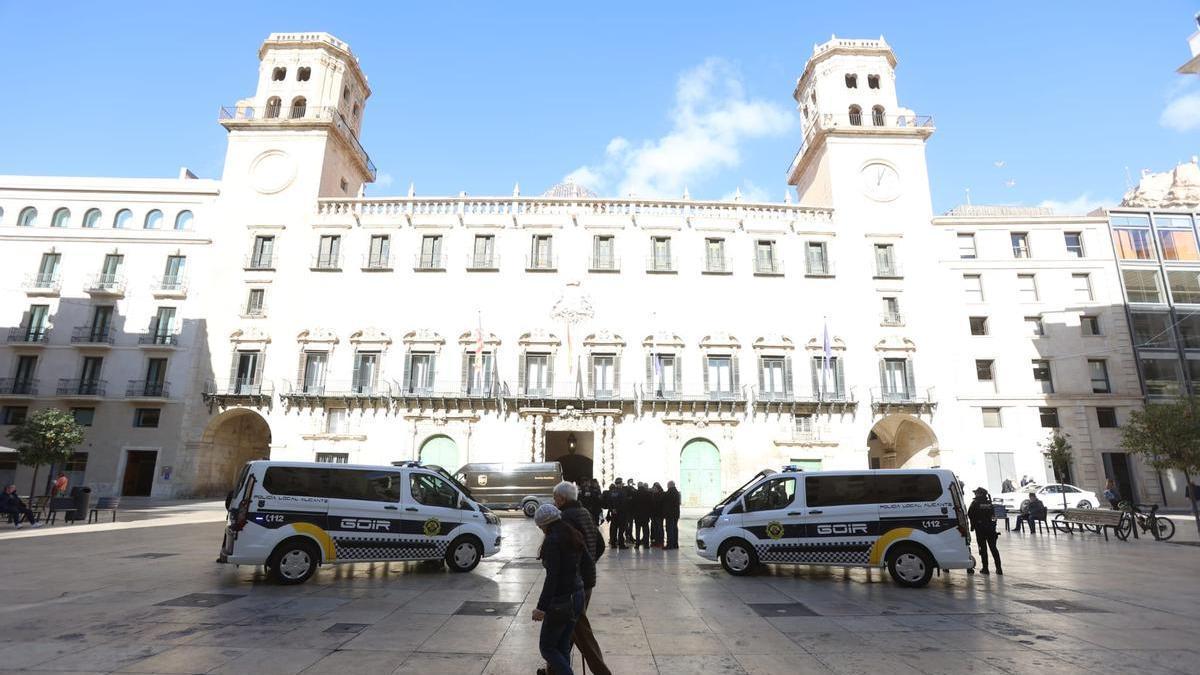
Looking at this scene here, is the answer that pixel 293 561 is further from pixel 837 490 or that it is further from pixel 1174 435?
pixel 1174 435

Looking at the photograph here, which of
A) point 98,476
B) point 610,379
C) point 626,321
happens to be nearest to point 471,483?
point 610,379

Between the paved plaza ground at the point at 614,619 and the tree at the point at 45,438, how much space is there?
16.6 m

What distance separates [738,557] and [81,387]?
35132mm

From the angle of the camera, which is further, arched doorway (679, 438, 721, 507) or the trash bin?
arched doorway (679, 438, 721, 507)

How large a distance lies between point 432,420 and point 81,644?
78.2ft

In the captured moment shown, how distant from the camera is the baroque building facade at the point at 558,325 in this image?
29.4 meters

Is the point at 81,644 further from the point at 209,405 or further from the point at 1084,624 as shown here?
the point at 209,405

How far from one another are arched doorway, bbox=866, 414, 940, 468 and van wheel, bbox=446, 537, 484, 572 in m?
24.4

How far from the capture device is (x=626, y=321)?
3062 cm

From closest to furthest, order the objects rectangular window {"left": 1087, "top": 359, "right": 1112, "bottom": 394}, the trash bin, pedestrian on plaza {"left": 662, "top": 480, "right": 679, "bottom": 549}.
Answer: pedestrian on plaza {"left": 662, "top": 480, "right": 679, "bottom": 549} → the trash bin → rectangular window {"left": 1087, "top": 359, "right": 1112, "bottom": 394}

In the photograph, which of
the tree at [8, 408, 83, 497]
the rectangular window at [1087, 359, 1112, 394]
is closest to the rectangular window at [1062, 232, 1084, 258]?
the rectangular window at [1087, 359, 1112, 394]

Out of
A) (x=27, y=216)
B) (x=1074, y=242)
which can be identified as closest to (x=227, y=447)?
(x=27, y=216)

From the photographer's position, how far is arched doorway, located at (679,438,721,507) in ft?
95.0

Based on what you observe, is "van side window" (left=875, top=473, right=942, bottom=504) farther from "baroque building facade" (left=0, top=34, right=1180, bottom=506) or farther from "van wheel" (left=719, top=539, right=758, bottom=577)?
"baroque building facade" (left=0, top=34, right=1180, bottom=506)
